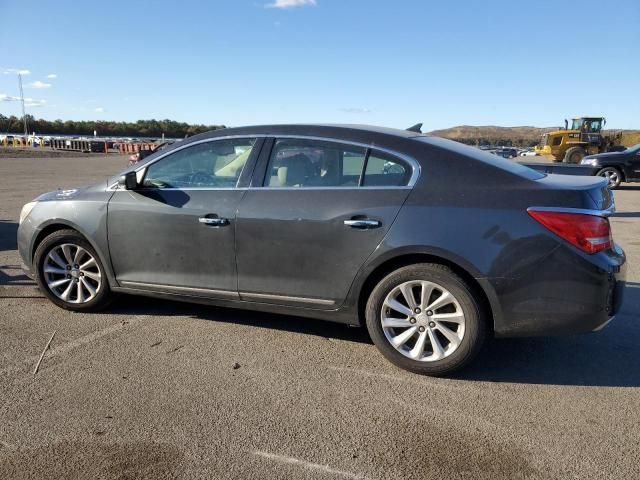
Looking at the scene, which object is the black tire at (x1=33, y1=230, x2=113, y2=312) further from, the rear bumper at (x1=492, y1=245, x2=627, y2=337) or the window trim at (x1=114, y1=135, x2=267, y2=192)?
the rear bumper at (x1=492, y1=245, x2=627, y2=337)

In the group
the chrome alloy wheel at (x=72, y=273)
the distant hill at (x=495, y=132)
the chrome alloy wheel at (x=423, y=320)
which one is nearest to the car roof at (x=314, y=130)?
the chrome alloy wheel at (x=423, y=320)

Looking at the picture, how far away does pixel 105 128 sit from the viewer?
319 ft

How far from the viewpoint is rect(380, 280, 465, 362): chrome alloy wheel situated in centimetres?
354

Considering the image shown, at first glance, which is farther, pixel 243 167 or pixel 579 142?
pixel 579 142

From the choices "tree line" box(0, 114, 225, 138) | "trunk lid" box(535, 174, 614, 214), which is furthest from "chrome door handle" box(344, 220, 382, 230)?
"tree line" box(0, 114, 225, 138)

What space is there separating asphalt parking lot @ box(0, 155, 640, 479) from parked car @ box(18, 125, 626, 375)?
344 mm

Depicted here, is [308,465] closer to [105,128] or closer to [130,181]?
[130,181]

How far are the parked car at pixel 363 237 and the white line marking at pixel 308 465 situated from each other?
3.97 feet

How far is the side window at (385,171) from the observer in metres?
3.71

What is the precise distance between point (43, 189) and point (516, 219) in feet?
47.1

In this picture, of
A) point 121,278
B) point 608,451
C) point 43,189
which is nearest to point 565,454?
point 608,451

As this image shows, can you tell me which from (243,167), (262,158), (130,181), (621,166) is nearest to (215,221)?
(243,167)

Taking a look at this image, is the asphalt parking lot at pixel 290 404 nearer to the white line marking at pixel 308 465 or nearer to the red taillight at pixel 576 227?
the white line marking at pixel 308 465

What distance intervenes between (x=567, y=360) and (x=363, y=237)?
1787 millimetres
